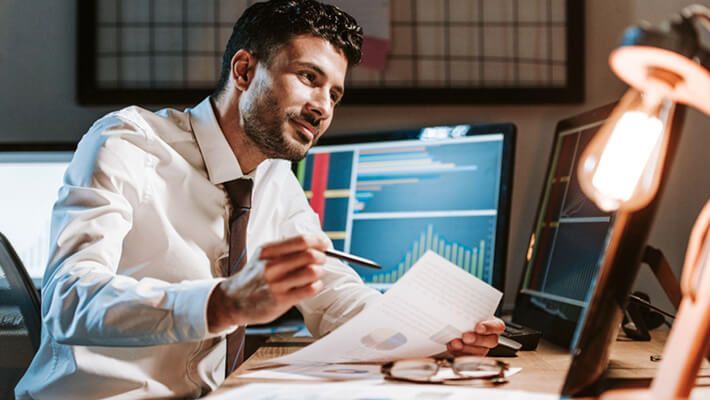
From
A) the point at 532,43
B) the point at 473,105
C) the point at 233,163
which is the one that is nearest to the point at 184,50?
the point at 233,163

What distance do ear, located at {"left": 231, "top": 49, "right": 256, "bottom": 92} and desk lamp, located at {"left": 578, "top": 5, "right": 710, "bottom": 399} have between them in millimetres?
814

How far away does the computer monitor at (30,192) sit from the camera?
1.52 meters

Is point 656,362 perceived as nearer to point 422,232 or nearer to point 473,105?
point 422,232

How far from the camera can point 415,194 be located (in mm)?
1525

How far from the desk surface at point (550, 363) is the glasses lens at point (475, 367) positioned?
1.0 inches

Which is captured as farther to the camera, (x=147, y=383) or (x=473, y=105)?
(x=473, y=105)

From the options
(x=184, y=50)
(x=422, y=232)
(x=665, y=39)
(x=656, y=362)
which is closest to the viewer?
(x=665, y=39)

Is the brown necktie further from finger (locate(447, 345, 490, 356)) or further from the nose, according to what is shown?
finger (locate(447, 345, 490, 356))

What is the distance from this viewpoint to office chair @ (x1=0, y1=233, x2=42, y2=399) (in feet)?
4.25

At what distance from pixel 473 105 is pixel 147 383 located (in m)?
0.99

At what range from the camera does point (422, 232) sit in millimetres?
1502

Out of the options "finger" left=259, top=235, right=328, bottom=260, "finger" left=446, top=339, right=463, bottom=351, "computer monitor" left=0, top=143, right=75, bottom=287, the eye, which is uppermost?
the eye

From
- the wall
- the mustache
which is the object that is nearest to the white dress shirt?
the mustache

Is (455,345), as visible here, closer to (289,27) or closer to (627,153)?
(627,153)
